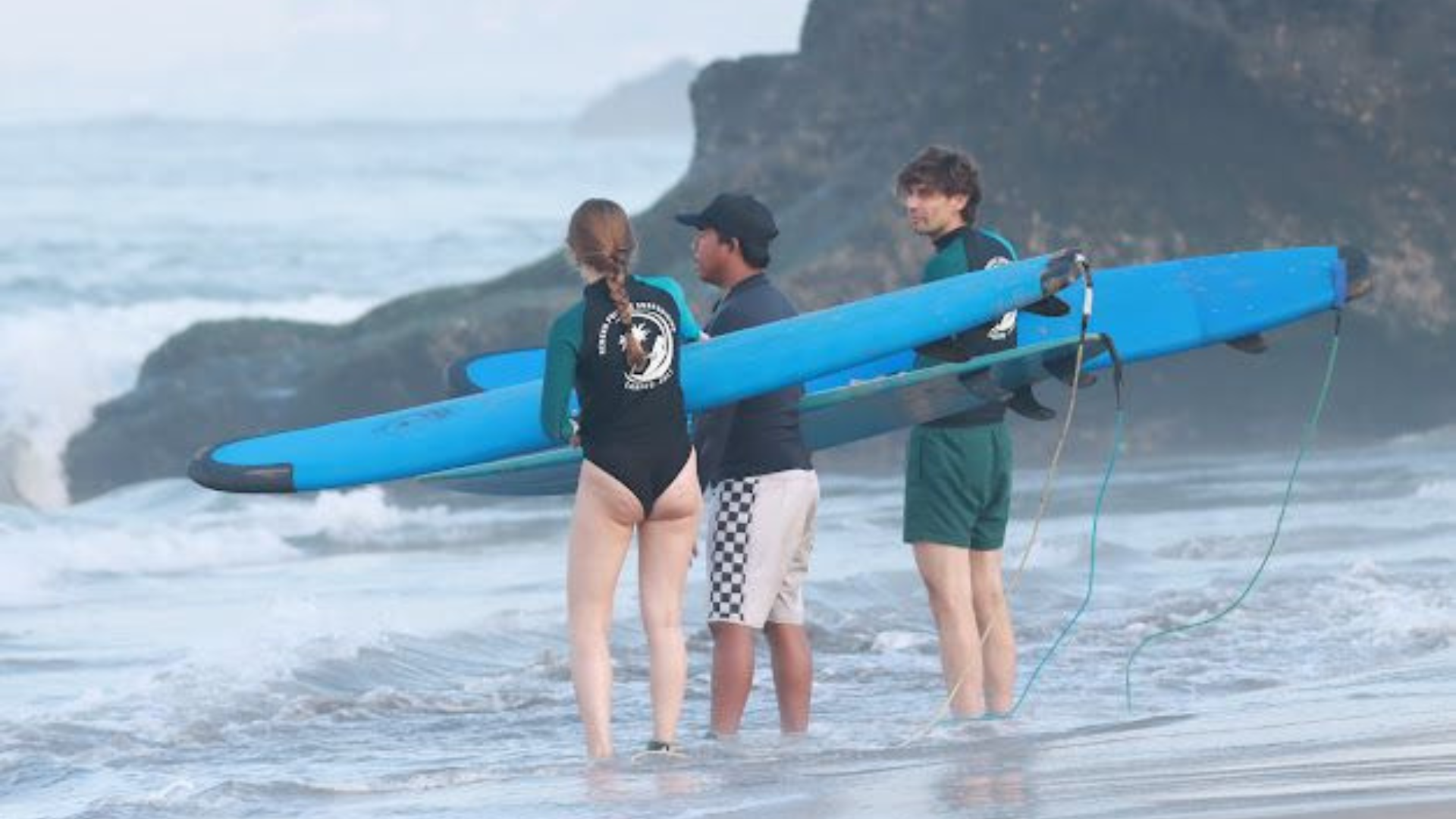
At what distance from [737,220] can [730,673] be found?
1163 mm

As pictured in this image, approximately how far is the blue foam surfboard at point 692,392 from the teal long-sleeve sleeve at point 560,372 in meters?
0.40

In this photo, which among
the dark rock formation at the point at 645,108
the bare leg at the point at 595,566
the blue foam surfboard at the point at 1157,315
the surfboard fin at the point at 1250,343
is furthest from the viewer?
the dark rock formation at the point at 645,108

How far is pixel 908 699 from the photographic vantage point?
883 centimetres

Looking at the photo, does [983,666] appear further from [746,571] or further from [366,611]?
[366,611]

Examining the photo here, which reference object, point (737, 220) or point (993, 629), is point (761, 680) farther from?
point (737, 220)

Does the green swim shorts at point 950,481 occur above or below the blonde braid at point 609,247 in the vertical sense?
→ below

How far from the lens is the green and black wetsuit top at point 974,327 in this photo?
735 centimetres

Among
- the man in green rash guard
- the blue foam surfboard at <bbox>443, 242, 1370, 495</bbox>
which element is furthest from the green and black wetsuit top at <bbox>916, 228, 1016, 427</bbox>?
the blue foam surfboard at <bbox>443, 242, 1370, 495</bbox>

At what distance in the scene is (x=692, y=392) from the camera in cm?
702

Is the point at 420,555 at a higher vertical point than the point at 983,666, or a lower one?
higher

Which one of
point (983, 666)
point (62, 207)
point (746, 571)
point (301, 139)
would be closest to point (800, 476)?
point (746, 571)

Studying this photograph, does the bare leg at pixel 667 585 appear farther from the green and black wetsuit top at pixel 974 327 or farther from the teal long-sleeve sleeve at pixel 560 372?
the green and black wetsuit top at pixel 974 327

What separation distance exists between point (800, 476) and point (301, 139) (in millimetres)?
71728

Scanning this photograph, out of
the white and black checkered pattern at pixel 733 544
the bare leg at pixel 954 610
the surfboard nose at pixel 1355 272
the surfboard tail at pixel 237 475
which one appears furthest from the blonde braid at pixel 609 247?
the surfboard nose at pixel 1355 272
